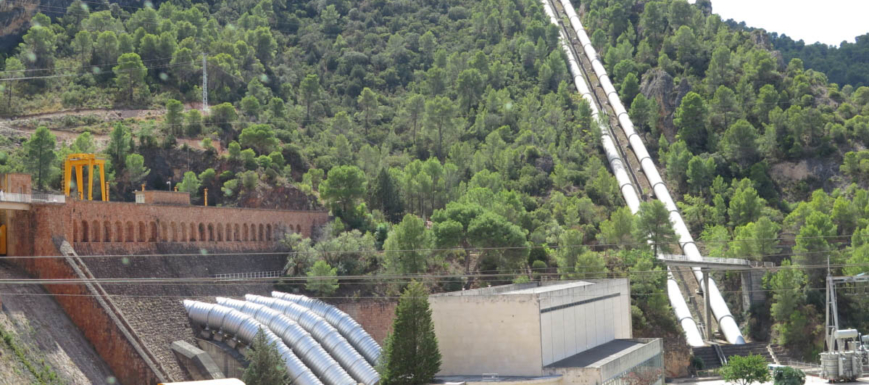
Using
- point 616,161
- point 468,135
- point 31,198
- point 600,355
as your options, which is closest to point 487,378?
point 600,355

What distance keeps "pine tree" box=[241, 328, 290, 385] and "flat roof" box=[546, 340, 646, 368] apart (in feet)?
40.0

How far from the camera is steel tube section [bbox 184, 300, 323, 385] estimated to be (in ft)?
136

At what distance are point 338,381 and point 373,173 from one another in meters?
43.6

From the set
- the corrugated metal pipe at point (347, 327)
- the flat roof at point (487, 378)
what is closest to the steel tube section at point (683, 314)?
the flat roof at point (487, 378)

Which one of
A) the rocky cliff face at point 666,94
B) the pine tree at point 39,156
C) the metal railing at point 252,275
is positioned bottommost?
the metal railing at point 252,275

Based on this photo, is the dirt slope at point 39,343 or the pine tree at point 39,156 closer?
the dirt slope at point 39,343

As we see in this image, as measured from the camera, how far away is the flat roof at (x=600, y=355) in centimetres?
4356

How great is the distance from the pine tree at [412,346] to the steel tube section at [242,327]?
3522mm

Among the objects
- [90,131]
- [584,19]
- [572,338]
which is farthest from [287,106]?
[572,338]

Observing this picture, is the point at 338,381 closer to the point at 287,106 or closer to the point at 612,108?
the point at 287,106

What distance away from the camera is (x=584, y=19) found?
5094 inches

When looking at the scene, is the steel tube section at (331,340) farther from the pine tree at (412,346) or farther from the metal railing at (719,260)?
the metal railing at (719,260)

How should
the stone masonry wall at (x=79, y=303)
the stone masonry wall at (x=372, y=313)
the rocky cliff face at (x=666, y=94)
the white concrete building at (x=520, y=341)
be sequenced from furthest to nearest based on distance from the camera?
the rocky cliff face at (x=666, y=94) < the stone masonry wall at (x=372, y=313) < the white concrete building at (x=520, y=341) < the stone masonry wall at (x=79, y=303)

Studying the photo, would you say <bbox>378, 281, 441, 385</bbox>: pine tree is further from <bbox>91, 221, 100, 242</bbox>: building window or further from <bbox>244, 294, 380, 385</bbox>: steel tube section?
<bbox>91, 221, 100, 242</bbox>: building window
